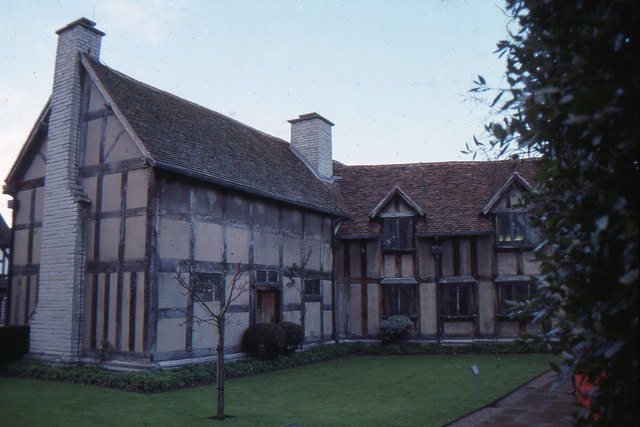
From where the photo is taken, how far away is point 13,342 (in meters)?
13.5

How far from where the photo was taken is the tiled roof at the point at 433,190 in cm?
1870

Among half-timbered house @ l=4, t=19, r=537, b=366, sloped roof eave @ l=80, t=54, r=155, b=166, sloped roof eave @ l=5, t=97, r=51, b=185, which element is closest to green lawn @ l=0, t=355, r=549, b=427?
half-timbered house @ l=4, t=19, r=537, b=366

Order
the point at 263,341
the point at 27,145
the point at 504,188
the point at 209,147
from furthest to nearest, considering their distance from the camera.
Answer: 1. the point at 504,188
2. the point at 27,145
3. the point at 209,147
4. the point at 263,341

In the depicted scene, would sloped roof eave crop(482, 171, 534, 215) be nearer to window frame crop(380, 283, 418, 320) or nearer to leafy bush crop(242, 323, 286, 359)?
window frame crop(380, 283, 418, 320)

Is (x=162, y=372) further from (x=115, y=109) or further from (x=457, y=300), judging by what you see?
(x=457, y=300)

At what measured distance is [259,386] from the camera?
37.5 feet

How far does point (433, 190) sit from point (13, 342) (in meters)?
15.0

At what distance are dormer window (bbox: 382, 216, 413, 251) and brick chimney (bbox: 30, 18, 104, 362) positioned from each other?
10.3 m

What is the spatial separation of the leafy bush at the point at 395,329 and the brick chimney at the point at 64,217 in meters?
9.67

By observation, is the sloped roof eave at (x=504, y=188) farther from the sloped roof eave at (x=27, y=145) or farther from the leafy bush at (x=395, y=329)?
the sloped roof eave at (x=27, y=145)

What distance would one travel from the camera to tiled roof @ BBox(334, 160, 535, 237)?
61.4ft

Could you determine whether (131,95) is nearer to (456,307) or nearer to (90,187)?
(90,187)

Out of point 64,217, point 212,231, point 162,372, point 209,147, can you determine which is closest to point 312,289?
point 212,231

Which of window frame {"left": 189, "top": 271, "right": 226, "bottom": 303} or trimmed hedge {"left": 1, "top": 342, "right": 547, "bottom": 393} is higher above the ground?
window frame {"left": 189, "top": 271, "right": 226, "bottom": 303}
